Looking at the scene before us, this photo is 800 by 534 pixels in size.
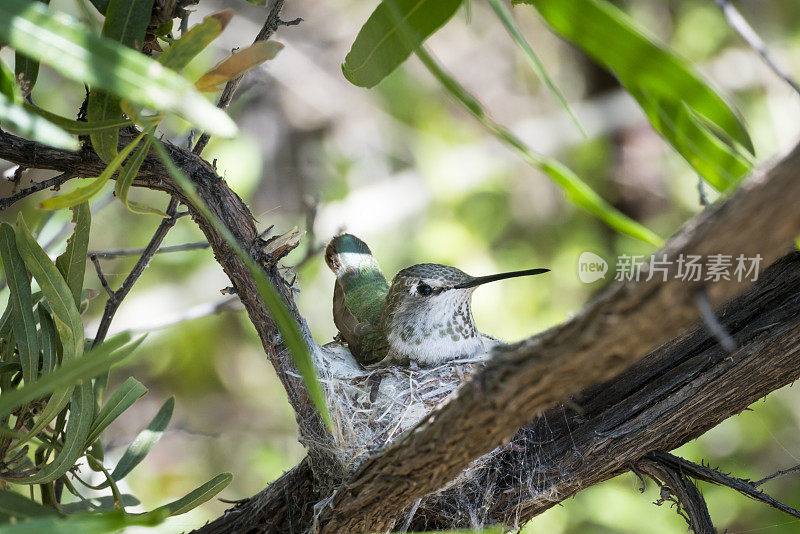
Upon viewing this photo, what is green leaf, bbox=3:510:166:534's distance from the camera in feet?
2.60

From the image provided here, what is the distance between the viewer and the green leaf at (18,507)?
3.34 ft

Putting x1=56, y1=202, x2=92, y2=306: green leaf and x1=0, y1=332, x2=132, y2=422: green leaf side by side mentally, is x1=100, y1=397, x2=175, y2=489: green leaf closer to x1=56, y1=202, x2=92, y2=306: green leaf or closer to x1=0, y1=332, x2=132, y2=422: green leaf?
x1=56, y1=202, x2=92, y2=306: green leaf

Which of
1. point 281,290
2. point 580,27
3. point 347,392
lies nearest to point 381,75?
point 580,27

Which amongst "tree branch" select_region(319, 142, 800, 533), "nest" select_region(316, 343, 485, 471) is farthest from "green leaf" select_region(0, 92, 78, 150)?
"nest" select_region(316, 343, 485, 471)

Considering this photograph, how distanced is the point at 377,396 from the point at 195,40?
120 cm

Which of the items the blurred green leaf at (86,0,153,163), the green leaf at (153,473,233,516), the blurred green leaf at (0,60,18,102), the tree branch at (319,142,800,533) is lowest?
the tree branch at (319,142,800,533)

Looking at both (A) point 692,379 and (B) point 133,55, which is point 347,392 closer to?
(A) point 692,379

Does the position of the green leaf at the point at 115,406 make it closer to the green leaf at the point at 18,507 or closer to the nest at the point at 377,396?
the green leaf at the point at 18,507

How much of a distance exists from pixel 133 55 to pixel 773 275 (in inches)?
49.1

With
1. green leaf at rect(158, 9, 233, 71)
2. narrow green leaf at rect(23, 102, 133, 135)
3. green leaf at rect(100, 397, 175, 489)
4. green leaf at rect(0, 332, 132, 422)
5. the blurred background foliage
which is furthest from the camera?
the blurred background foliage

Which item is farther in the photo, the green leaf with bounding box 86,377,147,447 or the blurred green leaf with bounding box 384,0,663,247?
the green leaf with bounding box 86,377,147,447

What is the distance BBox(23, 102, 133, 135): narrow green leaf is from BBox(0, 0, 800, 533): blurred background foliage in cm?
217

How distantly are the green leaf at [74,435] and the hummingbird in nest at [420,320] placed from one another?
1.04m

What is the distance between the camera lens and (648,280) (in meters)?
0.75
